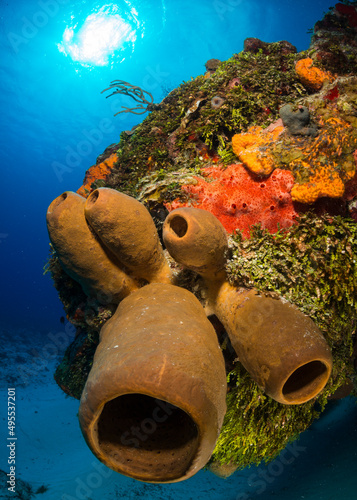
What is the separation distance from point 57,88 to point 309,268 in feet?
144

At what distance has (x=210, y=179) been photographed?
11.0 ft

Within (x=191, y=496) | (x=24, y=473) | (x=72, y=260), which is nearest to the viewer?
(x=72, y=260)

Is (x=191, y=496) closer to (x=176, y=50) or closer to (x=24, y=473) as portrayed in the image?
(x=24, y=473)

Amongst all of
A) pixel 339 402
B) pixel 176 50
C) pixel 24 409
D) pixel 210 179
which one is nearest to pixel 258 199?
pixel 210 179

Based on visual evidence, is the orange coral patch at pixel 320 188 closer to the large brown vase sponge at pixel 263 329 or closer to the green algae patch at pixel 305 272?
the green algae patch at pixel 305 272

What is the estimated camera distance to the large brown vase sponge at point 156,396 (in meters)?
1.60

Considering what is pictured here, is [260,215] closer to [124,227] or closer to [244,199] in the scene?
[244,199]

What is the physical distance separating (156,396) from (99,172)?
4.75 meters

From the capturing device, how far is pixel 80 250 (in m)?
2.57

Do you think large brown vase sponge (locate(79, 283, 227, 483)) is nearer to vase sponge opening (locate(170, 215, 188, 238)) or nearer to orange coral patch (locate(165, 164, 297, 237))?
vase sponge opening (locate(170, 215, 188, 238))

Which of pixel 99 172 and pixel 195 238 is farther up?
pixel 99 172


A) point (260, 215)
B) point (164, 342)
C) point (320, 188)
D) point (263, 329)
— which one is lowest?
point (164, 342)

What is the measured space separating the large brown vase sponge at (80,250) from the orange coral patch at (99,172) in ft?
8.98

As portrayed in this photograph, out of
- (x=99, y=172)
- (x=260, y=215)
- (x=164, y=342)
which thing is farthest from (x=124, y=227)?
(x=99, y=172)
